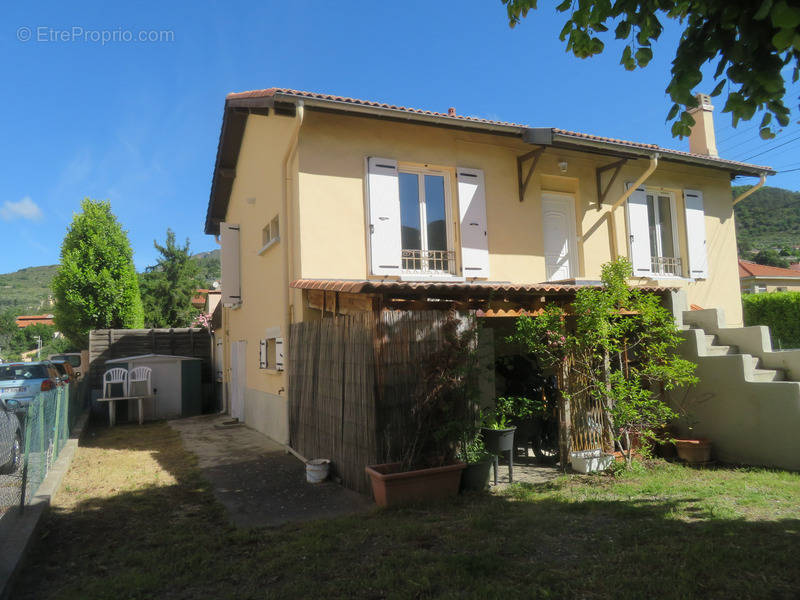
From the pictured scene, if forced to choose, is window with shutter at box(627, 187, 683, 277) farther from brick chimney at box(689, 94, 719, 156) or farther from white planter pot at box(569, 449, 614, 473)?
white planter pot at box(569, 449, 614, 473)

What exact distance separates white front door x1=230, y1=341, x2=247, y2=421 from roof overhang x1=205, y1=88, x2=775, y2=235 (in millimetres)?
5119

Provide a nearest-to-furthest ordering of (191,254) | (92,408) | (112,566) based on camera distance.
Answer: (112,566) → (92,408) → (191,254)

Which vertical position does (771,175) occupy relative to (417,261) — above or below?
above

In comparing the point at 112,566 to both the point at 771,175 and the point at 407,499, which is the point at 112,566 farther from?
the point at 771,175

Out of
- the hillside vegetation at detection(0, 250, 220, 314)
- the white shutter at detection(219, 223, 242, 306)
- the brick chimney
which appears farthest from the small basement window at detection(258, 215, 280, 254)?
the hillside vegetation at detection(0, 250, 220, 314)

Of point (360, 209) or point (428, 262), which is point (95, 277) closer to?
point (360, 209)

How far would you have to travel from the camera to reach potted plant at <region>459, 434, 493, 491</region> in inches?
238

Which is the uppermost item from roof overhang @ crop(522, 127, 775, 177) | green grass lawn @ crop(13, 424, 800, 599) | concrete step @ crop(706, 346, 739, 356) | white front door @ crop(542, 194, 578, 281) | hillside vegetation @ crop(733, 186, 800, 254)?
hillside vegetation @ crop(733, 186, 800, 254)

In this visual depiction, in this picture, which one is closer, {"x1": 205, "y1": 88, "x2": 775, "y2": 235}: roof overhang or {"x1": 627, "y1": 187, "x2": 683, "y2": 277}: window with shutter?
{"x1": 205, "y1": 88, "x2": 775, "y2": 235}: roof overhang

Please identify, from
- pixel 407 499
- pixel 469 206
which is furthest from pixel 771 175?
pixel 407 499

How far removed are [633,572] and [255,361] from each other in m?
9.27

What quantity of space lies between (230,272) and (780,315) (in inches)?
724

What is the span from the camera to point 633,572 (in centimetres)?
374

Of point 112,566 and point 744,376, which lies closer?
point 112,566
